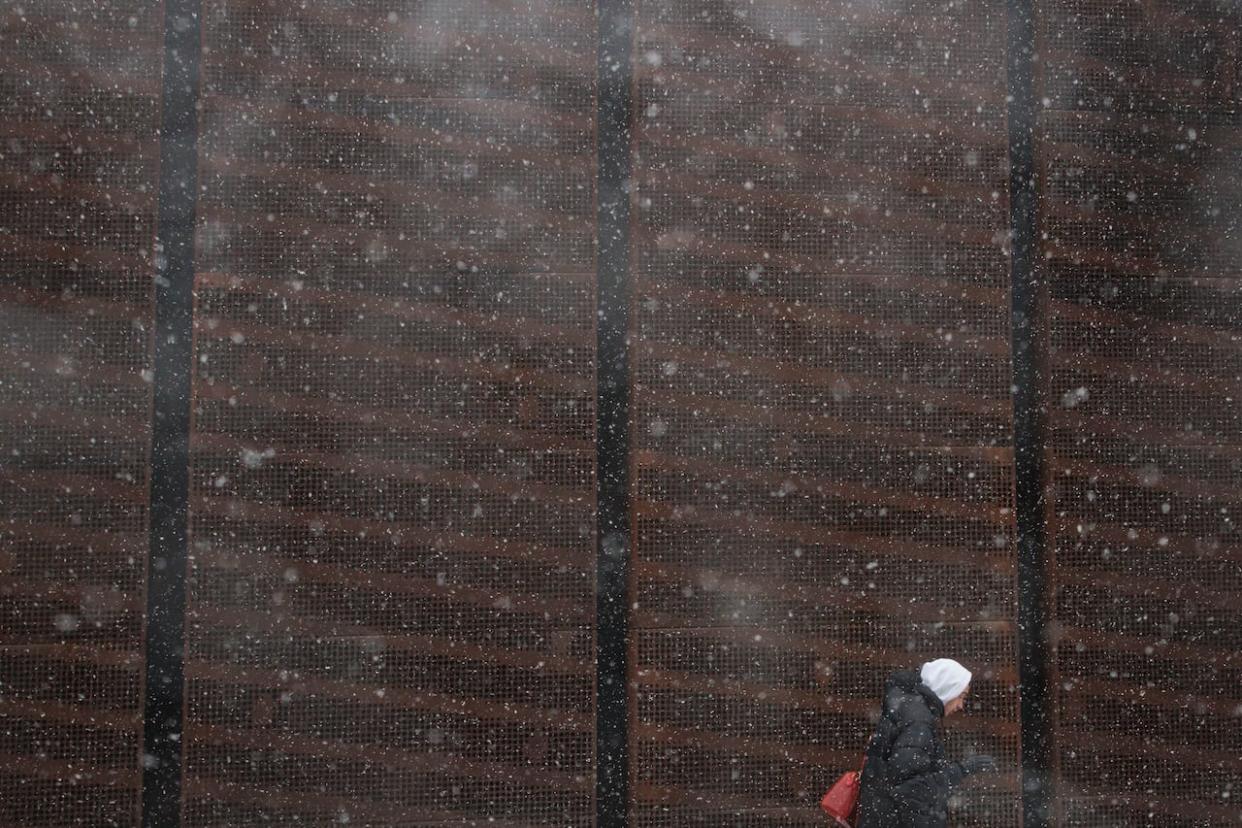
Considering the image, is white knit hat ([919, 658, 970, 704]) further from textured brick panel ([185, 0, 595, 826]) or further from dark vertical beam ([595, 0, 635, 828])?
textured brick panel ([185, 0, 595, 826])

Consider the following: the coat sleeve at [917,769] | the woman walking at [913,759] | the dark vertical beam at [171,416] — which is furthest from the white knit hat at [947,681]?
the dark vertical beam at [171,416]

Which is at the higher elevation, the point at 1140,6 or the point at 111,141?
the point at 1140,6

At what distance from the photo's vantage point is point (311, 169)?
4707 millimetres

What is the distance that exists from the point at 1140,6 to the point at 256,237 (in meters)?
5.54

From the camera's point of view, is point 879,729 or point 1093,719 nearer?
point 879,729

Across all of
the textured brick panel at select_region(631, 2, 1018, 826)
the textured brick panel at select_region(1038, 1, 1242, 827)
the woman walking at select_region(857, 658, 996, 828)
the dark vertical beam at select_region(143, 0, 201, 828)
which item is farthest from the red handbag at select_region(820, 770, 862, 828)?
the dark vertical beam at select_region(143, 0, 201, 828)

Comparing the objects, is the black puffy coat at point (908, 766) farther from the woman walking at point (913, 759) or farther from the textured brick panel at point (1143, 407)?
the textured brick panel at point (1143, 407)

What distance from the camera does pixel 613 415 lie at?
4758mm

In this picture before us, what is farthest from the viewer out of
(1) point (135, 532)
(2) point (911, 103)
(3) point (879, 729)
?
(2) point (911, 103)

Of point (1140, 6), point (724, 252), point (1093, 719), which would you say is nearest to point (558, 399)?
point (724, 252)

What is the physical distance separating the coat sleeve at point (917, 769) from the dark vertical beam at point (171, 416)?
151 inches

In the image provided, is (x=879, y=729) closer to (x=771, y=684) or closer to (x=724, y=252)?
(x=771, y=684)

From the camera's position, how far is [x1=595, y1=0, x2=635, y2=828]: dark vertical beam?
4703 millimetres

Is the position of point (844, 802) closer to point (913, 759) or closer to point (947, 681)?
point (913, 759)
